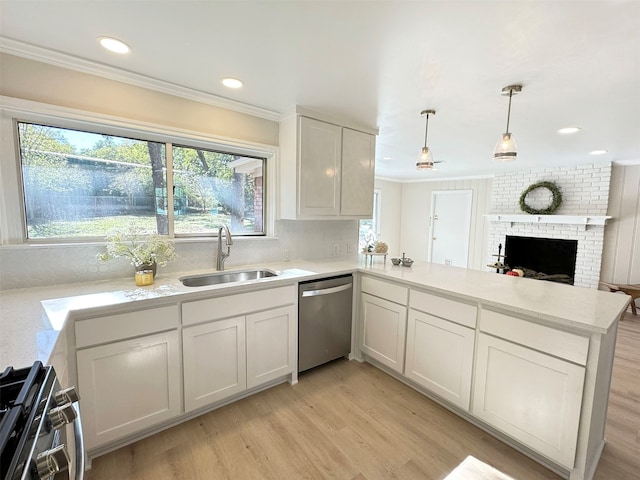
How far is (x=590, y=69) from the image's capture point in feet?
5.79

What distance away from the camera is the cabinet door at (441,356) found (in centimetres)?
196

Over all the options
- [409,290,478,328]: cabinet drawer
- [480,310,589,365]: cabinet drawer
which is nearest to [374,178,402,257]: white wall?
[409,290,478,328]: cabinet drawer

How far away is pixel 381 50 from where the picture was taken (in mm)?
1650

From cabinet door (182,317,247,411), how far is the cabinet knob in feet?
3.93

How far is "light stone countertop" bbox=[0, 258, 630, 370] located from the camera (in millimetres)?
1152

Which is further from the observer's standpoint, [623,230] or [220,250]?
[623,230]

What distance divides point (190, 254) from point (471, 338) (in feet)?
7.24

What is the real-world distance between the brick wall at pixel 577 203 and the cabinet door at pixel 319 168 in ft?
14.0

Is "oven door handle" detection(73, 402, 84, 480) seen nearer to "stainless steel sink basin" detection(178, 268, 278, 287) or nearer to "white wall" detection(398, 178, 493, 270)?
→ "stainless steel sink basin" detection(178, 268, 278, 287)

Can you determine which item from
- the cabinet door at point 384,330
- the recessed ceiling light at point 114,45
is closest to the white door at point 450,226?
the cabinet door at point 384,330

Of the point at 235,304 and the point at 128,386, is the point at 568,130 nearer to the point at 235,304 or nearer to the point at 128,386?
the point at 235,304

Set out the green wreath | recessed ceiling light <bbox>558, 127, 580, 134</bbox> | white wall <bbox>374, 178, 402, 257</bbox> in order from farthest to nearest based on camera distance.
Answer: white wall <bbox>374, 178, 402, 257</bbox>, the green wreath, recessed ceiling light <bbox>558, 127, 580, 134</bbox>

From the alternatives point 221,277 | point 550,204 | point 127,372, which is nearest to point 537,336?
point 221,277

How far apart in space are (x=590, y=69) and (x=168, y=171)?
297 cm
